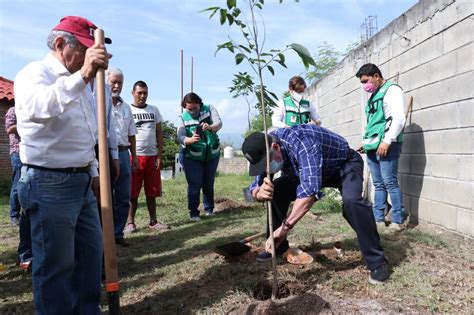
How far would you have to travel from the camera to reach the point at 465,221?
3.86 m

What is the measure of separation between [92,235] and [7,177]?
12.8m

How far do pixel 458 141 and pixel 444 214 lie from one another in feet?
2.51

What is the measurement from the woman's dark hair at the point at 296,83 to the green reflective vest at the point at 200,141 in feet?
4.01

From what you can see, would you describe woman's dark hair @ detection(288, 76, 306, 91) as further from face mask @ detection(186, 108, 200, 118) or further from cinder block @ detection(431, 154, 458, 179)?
cinder block @ detection(431, 154, 458, 179)

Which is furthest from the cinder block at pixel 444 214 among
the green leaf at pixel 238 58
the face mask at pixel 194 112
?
the face mask at pixel 194 112

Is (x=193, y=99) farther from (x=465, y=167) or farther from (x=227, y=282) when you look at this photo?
(x=465, y=167)

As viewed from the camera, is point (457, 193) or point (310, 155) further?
point (457, 193)

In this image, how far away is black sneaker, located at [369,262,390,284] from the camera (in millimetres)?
2885

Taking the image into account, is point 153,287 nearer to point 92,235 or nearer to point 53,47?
point 92,235

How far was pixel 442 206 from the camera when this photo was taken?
424 cm

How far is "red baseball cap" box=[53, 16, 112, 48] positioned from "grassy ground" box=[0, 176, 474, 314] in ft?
5.52

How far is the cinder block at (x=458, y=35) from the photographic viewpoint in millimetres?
3751

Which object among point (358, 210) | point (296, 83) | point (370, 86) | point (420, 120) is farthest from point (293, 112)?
point (358, 210)

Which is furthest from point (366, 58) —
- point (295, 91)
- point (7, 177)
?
point (7, 177)
